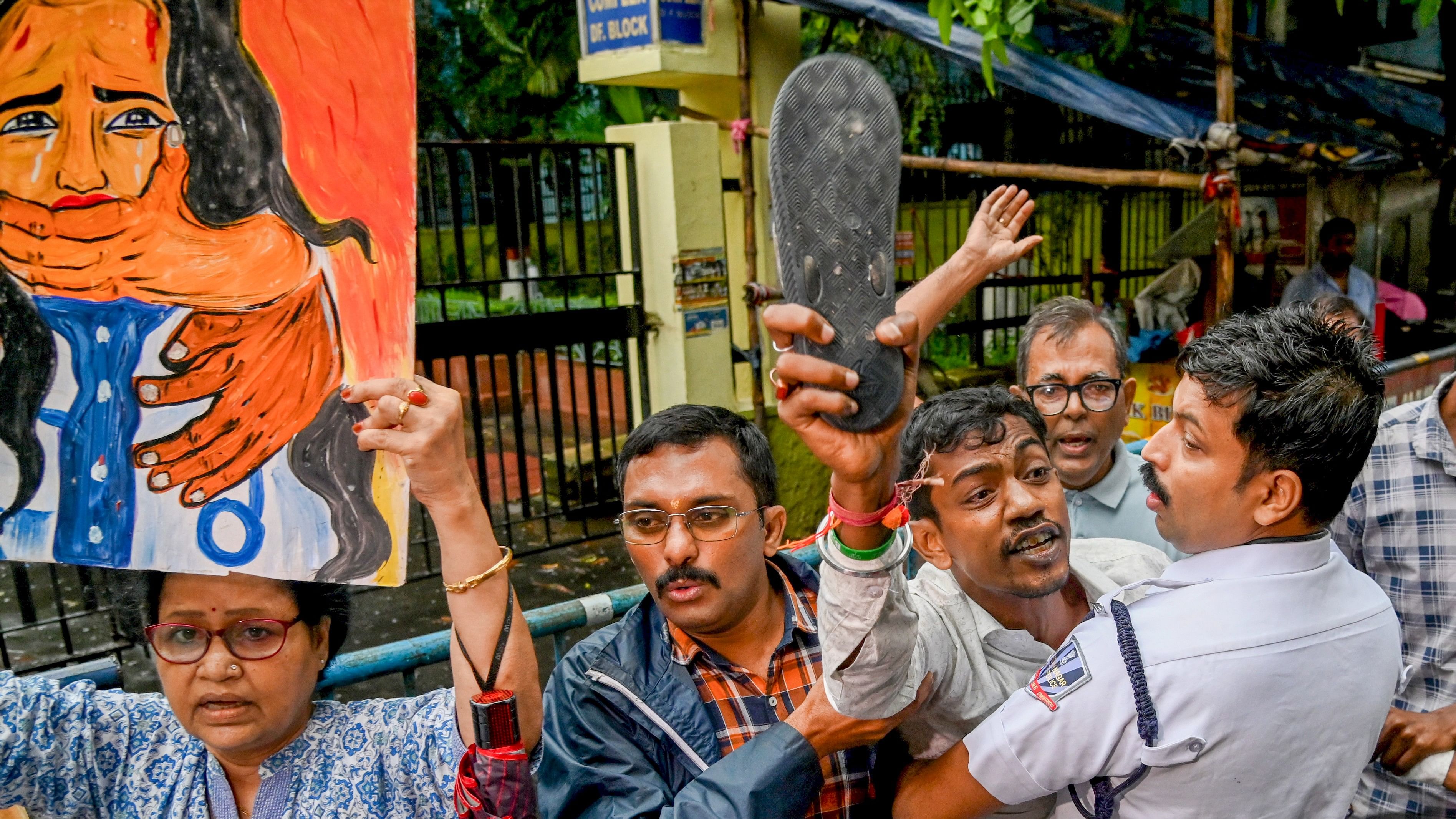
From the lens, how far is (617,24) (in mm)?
6102

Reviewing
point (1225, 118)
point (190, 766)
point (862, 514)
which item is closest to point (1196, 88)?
point (1225, 118)

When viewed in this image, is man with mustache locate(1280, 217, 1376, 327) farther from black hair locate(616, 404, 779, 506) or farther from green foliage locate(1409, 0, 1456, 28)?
black hair locate(616, 404, 779, 506)

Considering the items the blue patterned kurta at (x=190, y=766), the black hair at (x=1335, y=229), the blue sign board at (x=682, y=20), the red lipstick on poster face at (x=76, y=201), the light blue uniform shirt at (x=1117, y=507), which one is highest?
the blue sign board at (x=682, y=20)

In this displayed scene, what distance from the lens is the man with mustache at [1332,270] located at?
20.5ft

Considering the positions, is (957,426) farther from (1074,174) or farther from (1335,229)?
(1335,229)

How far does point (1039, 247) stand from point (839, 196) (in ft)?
23.0

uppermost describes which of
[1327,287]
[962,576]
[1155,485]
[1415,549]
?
[1327,287]

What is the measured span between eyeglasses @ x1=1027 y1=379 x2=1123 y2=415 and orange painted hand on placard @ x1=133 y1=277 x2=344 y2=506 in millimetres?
1726

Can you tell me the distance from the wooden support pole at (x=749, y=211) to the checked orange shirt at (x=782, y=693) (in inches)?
167

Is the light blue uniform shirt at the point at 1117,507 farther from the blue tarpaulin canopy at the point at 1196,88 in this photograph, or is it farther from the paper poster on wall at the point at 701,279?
the paper poster on wall at the point at 701,279

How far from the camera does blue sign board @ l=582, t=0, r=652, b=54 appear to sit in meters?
5.91

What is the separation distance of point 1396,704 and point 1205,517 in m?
1.23

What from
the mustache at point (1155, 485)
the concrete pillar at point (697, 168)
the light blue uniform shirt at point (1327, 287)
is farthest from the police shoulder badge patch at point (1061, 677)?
the light blue uniform shirt at point (1327, 287)

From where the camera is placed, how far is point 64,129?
1903 millimetres
